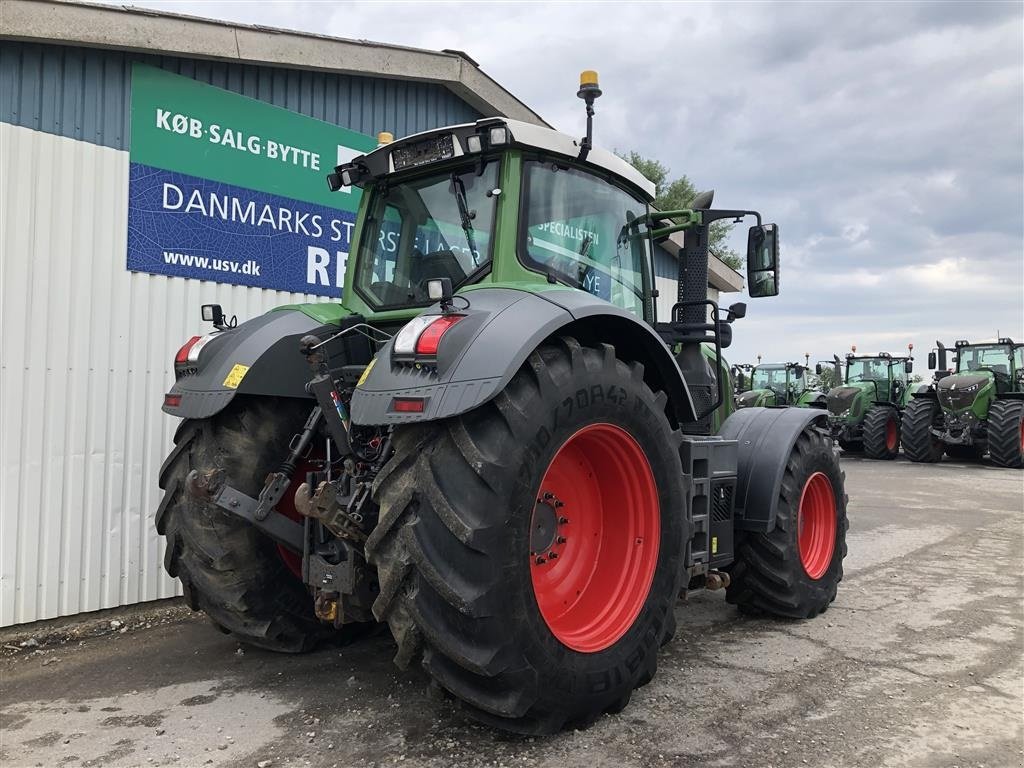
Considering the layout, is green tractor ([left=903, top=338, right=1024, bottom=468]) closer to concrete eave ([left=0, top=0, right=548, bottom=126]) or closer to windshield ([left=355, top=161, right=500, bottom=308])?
concrete eave ([left=0, top=0, right=548, bottom=126])

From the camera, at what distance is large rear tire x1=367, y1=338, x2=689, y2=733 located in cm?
269

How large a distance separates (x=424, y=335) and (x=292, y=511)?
1.69 metres

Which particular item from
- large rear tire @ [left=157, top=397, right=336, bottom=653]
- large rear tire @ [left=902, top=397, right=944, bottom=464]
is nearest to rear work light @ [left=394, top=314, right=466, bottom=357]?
large rear tire @ [left=157, top=397, right=336, bottom=653]

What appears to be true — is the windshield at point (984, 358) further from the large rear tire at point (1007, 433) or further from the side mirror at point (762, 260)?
the side mirror at point (762, 260)

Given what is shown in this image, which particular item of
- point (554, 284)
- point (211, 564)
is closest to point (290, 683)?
point (211, 564)

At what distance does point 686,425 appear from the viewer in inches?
181

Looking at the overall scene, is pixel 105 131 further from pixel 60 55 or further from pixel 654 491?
pixel 654 491

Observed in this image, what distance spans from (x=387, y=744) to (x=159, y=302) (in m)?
3.56

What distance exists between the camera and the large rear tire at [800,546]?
4.64 meters

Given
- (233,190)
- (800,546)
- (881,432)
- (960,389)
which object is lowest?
(800,546)

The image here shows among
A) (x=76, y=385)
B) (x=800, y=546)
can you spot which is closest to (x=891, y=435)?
(x=800, y=546)

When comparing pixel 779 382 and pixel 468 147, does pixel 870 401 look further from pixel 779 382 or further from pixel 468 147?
pixel 468 147

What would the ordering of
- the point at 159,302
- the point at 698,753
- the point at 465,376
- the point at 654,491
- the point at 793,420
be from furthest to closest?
1. the point at 159,302
2. the point at 793,420
3. the point at 654,491
4. the point at 698,753
5. the point at 465,376

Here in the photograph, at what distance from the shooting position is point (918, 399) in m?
18.4
